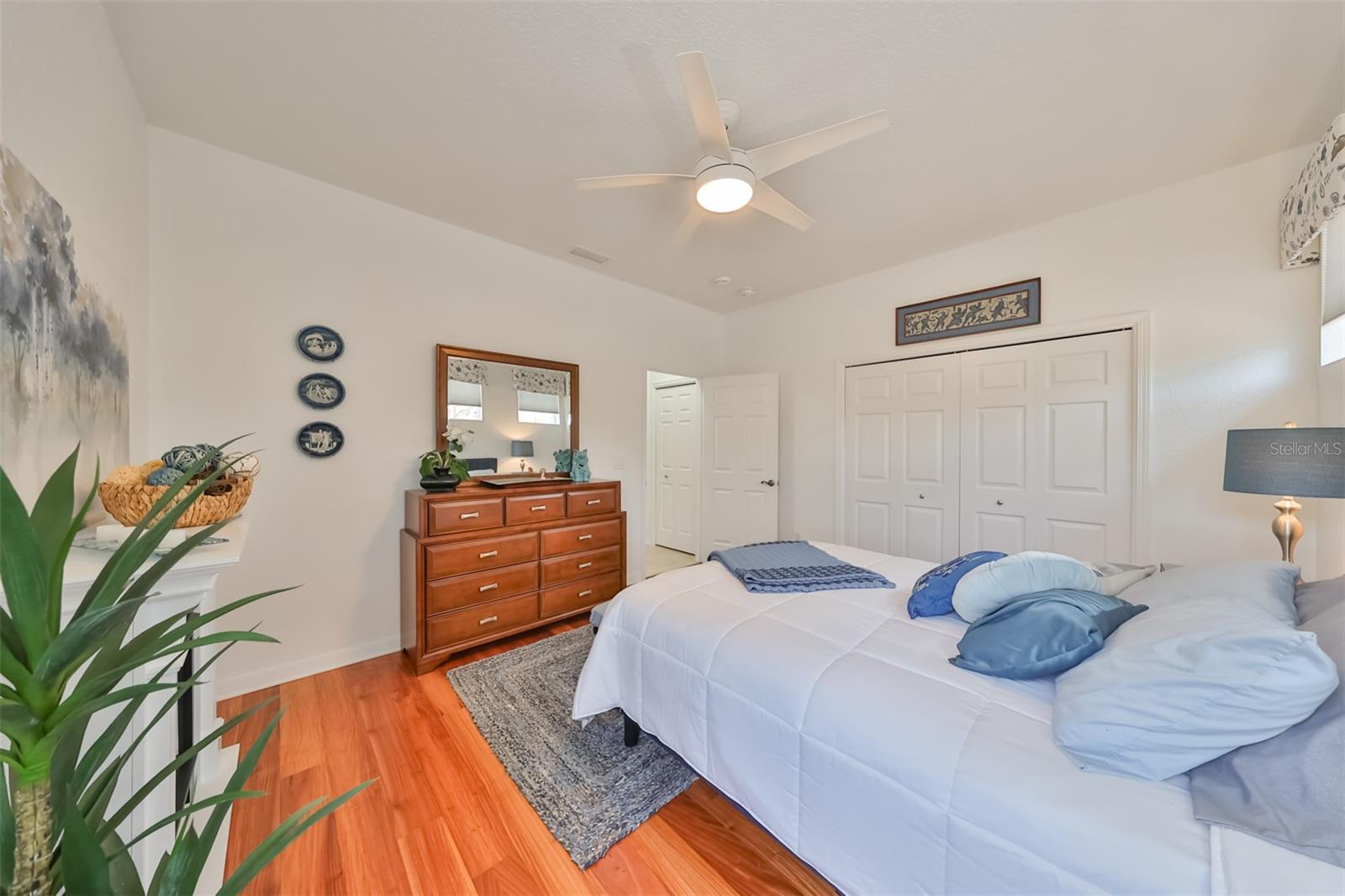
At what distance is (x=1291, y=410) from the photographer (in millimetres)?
2113

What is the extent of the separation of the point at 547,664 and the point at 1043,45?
3.39 m

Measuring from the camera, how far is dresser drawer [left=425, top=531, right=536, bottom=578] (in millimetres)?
2459

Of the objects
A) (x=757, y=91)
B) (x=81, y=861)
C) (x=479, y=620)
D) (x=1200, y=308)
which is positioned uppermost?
(x=757, y=91)

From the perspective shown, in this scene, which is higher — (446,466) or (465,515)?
(446,466)

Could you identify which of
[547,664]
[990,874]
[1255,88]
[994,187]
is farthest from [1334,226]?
[547,664]

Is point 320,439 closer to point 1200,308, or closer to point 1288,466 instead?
point 1288,466

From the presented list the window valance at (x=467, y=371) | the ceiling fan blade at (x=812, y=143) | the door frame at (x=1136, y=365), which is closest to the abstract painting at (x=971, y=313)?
the door frame at (x=1136, y=365)

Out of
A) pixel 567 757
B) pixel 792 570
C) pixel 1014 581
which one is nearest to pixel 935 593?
pixel 1014 581

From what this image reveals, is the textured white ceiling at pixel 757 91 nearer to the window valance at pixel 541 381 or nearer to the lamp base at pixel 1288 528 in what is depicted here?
the window valance at pixel 541 381

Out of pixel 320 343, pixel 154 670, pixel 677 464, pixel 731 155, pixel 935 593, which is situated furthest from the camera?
pixel 677 464

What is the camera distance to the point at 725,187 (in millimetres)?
1765

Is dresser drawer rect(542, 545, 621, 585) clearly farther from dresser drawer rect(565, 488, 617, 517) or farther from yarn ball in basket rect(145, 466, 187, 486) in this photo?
yarn ball in basket rect(145, 466, 187, 486)

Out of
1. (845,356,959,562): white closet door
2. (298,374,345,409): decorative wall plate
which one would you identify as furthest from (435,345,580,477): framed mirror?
Result: (845,356,959,562): white closet door

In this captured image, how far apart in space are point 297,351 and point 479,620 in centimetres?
175
